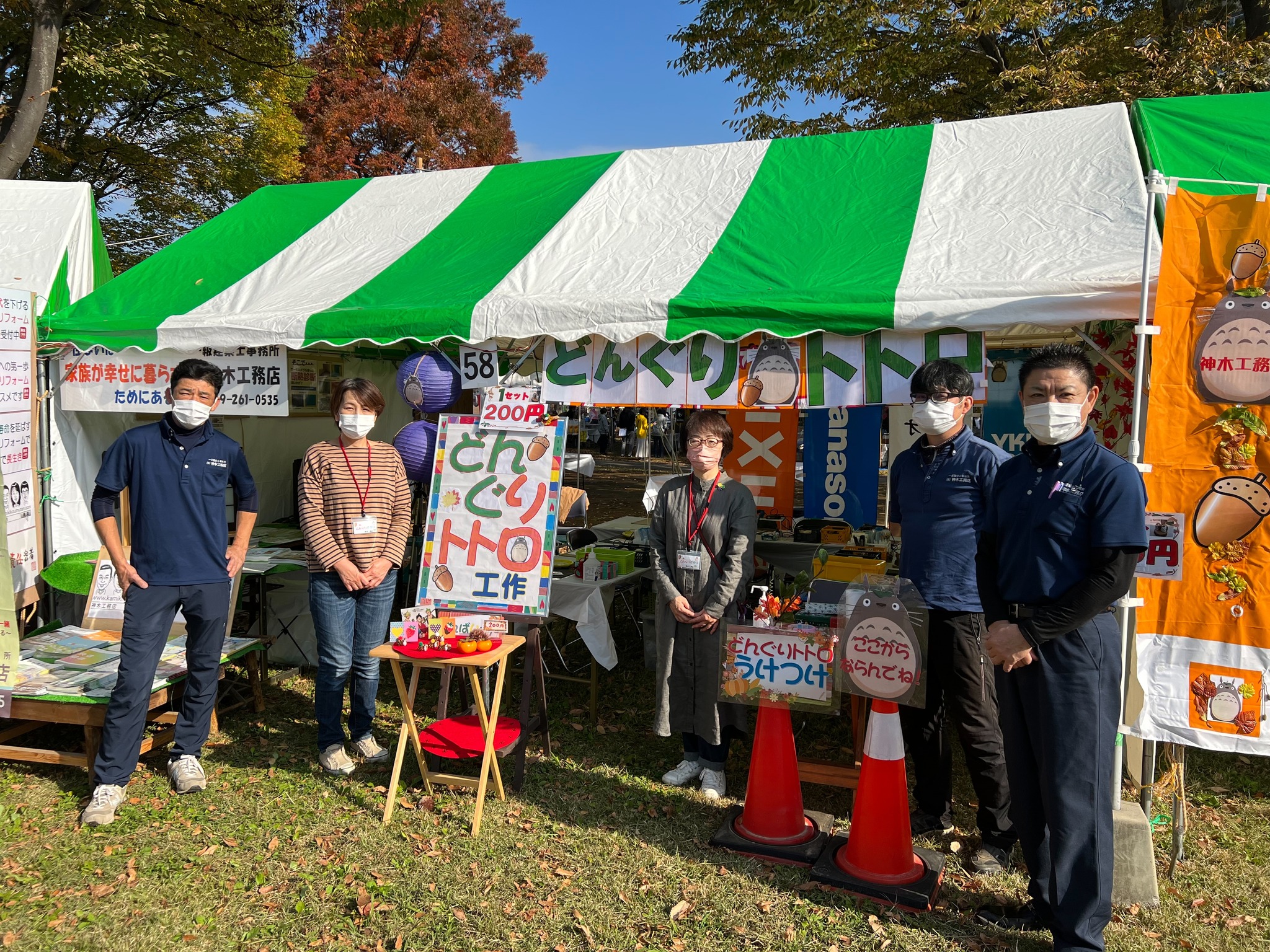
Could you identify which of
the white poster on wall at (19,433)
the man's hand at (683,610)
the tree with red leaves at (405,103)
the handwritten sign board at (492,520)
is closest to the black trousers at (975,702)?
the man's hand at (683,610)

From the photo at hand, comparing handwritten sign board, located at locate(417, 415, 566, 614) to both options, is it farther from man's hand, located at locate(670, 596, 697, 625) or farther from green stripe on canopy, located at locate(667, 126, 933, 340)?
green stripe on canopy, located at locate(667, 126, 933, 340)

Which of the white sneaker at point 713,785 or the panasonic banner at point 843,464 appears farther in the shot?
the panasonic banner at point 843,464

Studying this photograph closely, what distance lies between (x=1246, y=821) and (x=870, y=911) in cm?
202

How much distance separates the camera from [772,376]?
4.17 metres

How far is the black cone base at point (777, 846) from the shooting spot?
11.0ft

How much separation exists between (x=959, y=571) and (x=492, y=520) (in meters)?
2.26

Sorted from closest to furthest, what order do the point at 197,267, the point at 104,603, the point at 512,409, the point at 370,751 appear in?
the point at 370,751, the point at 512,409, the point at 104,603, the point at 197,267

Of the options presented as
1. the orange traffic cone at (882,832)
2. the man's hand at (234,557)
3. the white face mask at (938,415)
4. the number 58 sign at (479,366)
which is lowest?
the orange traffic cone at (882,832)

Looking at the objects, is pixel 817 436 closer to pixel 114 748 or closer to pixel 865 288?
pixel 865 288

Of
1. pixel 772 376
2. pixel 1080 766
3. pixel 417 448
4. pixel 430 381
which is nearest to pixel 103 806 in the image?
pixel 417 448

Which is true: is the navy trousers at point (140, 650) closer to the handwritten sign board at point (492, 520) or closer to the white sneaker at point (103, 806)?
A: the white sneaker at point (103, 806)

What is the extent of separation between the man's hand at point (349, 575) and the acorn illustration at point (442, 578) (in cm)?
38

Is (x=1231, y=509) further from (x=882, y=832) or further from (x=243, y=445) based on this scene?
(x=243, y=445)

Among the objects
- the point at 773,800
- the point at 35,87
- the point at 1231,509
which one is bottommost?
the point at 773,800
